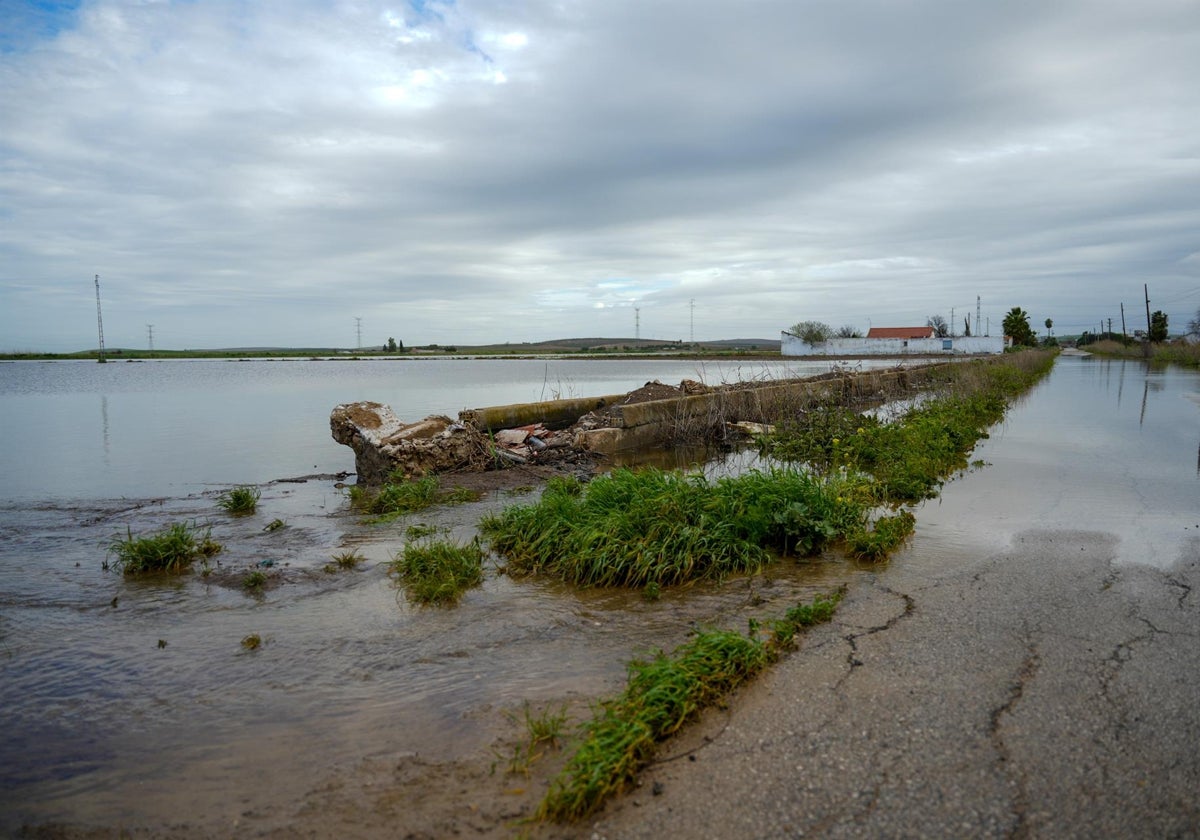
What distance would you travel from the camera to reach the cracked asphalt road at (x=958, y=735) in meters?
2.59

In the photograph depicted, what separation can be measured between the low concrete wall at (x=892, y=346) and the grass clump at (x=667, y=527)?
7964 centimetres

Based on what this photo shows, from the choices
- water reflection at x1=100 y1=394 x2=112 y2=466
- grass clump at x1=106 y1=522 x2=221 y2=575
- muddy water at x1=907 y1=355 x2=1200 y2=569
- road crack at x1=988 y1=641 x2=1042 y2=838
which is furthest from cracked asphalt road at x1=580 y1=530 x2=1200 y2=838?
water reflection at x1=100 y1=394 x2=112 y2=466

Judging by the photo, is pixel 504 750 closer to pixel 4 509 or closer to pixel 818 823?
pixel 818 823

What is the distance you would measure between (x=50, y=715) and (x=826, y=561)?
514 cm

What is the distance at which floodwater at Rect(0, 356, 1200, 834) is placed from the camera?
323 cm

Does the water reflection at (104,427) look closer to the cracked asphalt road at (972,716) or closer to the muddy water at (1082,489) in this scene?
the cracked asphalt road at (972,716)

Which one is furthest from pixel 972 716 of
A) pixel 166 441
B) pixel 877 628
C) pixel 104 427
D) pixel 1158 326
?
pixel 1158 326

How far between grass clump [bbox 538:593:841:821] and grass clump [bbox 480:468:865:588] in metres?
1.33

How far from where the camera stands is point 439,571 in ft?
18.6

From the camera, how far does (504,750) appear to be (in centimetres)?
318

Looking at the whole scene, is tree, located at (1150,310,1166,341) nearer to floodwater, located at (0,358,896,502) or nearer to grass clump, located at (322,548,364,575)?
floodwater, located at (0,358,896,502)

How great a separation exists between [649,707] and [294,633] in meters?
2.66

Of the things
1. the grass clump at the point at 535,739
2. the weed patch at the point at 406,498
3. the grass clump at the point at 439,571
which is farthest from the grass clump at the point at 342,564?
the grass clump at the point at 535,739

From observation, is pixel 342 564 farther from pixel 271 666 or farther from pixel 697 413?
pixel 697 413
